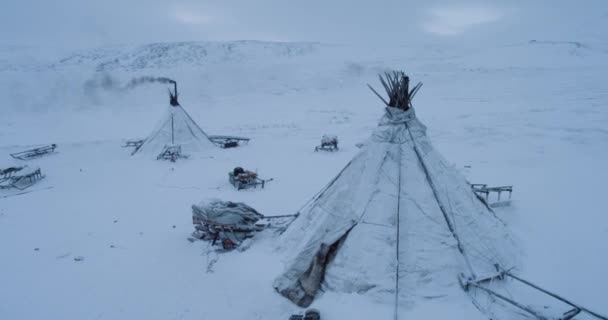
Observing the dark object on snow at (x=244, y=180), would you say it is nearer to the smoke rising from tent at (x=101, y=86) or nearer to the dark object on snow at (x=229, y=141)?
the dark object on snow at (x=229, y=141)

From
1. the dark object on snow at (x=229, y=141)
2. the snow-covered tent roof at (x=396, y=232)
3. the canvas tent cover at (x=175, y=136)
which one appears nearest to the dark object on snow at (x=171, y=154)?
the canvas tent cover at (x=175, y=136)

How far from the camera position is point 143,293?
6520 millimetres

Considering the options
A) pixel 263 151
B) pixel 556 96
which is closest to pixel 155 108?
pixel 263 151

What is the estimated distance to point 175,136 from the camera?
17.0m

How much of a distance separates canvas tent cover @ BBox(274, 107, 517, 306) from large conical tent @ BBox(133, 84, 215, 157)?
11257 mm

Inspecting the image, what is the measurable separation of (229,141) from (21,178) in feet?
27.8

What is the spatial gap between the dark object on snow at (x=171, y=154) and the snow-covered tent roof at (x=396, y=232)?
10114mm

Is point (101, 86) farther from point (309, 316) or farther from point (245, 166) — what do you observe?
point (309, 316)

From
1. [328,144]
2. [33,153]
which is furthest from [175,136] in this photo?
[328,144]

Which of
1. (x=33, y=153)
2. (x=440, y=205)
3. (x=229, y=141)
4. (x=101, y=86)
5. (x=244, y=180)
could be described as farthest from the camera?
(x=101, y=86)

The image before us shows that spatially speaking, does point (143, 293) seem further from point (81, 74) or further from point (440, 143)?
point (81, 74)

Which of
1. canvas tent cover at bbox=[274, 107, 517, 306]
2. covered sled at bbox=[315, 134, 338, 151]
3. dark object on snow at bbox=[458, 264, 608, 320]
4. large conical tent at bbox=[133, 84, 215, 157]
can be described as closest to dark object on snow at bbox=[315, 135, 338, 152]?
covered sled at bbox=[315, 134, 338, 151]

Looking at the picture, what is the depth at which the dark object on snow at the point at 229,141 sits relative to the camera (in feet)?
58.7

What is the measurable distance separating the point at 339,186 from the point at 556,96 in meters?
27.4
